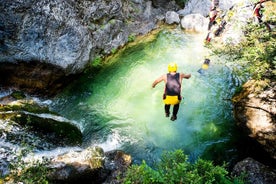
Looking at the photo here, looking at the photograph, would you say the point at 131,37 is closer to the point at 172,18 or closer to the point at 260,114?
the point at 172,18

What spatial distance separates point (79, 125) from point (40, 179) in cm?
423

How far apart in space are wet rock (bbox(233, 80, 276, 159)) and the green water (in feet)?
2.86

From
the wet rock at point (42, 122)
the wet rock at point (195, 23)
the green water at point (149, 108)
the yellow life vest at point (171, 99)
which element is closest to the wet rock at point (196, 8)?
the wet rock at point (195, 23)

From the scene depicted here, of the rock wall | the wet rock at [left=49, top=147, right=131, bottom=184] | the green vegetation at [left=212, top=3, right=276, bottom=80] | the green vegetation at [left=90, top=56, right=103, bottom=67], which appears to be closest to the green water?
the green vegetation at [left=90, top=56, right=103, bottom=67]

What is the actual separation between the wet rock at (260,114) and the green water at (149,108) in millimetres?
873

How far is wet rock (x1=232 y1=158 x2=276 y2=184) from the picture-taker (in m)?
7.49

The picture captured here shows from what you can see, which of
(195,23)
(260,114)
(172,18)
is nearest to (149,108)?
(260,114)

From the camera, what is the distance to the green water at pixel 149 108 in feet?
29.5

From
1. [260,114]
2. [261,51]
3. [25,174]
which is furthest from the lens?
[260,114]

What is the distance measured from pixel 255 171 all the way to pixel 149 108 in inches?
168

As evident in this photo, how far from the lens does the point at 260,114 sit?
8430 millimetres

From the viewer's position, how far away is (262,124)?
326 inches

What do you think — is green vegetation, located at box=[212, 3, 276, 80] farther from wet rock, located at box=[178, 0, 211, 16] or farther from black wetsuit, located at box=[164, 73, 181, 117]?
wet rock, located at box=[178, 0, 211, 16]

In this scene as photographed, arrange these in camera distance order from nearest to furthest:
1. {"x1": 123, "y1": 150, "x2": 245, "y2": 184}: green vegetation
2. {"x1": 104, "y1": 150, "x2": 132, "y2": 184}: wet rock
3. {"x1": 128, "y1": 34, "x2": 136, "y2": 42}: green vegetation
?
{"x1": 123, "y1": 150, "x2": 245, "y2": 184}: green vegetation < {"x1": 104, "y1": 150, "x2": 132, "y2": 184}: wet rock < {"x1": 128, "y1": 34, "x2": 136, "y2": 42}: green vegetation
